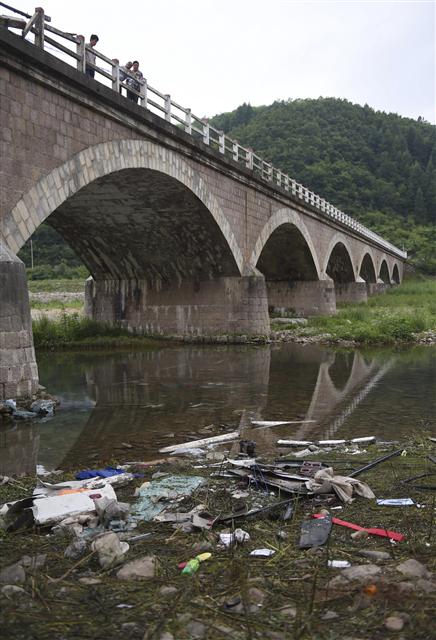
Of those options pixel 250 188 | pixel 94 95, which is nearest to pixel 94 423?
pixel 94 95

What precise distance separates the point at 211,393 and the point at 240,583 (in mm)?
9036

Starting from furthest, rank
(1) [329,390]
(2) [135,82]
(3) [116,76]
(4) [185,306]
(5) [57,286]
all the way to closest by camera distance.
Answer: (5) [57,286] < (4) [185,306] < (2) [135,82] < (3) [116,76] < (1) [329,390]

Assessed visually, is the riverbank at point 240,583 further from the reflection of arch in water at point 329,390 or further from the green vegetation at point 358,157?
the green vegetation at point 358,157

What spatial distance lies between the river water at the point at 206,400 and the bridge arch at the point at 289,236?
775 centimetres

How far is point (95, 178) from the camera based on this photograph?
13305mm

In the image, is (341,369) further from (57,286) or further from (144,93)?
(57,286)

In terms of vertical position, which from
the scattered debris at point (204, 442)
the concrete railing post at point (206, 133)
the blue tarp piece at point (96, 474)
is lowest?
the scattered debris at point (204, 442)

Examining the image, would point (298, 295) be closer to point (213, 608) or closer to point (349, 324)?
point (349, 324)

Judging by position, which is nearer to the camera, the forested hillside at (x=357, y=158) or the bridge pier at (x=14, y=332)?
the bridge pier at (x=14, y=332)

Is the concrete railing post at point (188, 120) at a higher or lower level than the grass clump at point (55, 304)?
higher

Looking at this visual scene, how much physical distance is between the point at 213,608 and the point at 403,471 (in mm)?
3236

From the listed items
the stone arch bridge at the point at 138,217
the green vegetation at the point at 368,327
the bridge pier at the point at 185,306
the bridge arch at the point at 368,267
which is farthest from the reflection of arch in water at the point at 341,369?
the bridge arch at the point at 368,267

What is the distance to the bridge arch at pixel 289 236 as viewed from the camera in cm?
2566

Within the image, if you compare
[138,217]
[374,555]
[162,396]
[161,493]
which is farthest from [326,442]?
[138,217]
